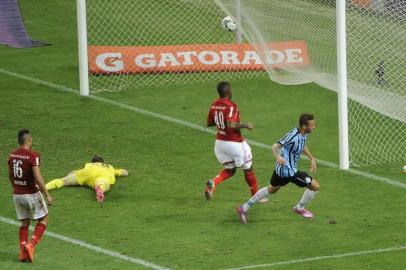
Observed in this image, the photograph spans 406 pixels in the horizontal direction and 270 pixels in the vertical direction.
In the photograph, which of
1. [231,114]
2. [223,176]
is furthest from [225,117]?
[223,176]

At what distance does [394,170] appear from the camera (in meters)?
19.6

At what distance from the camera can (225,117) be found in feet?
56.8

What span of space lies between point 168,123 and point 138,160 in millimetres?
2525

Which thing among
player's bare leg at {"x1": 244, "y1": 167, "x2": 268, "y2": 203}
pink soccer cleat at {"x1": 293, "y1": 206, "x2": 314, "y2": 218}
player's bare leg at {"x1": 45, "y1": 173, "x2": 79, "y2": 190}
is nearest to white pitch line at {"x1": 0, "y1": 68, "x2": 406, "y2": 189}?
pink soccer cleat at {"x1": 293, "y1": 206, "x2": 314, "y2": 218}

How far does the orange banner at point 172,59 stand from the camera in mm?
25500

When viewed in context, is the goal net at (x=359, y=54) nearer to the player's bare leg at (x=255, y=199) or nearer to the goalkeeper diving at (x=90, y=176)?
the player's bare leg at (x=255, y=199)

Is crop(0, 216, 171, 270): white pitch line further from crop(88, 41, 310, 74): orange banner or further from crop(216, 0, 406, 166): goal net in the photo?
crop(88, 41, 310, 74): orange banner

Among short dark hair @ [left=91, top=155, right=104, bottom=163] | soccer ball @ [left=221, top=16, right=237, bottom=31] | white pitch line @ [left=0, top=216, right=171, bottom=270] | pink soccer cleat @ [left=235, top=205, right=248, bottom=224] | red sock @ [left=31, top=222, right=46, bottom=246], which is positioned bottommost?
white pitch line @ [left=0, top=216, right=171, bottom=270]

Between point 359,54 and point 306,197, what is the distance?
3.97 meters

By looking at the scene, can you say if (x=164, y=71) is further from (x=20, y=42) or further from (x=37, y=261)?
(x=37, y=261)

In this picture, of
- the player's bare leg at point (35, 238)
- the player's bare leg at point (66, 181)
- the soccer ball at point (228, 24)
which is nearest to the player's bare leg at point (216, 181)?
the player's bare leg at point (66, 181)

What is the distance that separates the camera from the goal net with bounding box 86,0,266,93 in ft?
83.8

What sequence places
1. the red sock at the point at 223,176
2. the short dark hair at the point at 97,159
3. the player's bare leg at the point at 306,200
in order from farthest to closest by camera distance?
the short dark hair at the point at 97,159
the red sock at the point at 223,176
the player's bare leg at the point at 306,200

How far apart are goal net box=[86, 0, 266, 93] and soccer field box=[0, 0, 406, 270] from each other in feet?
1.82
